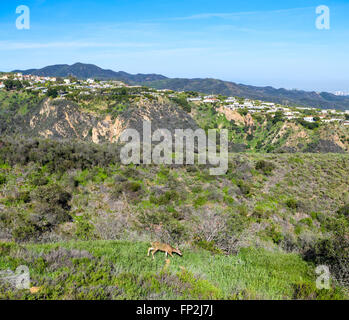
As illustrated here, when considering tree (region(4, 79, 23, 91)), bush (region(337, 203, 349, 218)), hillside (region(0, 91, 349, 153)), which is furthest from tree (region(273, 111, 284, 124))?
tree (region(4, 79, 23, 91))

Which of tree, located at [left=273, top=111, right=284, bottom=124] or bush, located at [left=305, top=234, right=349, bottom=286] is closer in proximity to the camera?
bush, located at [left=305, top=234, right=349, bottom=286]

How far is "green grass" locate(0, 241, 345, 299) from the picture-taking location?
3664 mm

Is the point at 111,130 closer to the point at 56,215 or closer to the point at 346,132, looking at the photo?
the point at 56,215

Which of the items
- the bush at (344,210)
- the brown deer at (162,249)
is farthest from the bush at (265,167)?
the brown deer at (162,249)

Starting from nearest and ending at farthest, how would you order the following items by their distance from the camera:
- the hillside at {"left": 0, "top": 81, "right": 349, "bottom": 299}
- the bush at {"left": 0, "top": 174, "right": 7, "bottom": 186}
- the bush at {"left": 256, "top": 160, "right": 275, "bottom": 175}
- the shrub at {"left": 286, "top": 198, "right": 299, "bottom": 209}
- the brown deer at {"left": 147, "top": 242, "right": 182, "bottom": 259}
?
1. the hillside at {"left": 0, "top": 81, "right": 349, "bottom": 299}
2. the brown deer at {"left": 147, "top": 242, "right": 182, "bottom": 259}
3. the bush at {"left": 0, "top": 174, "right": 7, "bottom": 186}
4. the shrub at {"left": 286, "top": 198, "right": 299, "bottom": 209}
5. the bush at {"left": 256, "top": 160, "right": 275, "bottom": 175}

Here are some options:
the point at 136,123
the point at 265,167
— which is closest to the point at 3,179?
the point at 265,167

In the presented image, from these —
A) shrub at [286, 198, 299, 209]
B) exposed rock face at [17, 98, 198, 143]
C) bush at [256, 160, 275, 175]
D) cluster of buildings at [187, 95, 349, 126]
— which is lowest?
shrub at [286, 198, 299, 209]

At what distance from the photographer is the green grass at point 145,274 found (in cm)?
366

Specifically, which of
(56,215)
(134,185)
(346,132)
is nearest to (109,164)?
(134,185)

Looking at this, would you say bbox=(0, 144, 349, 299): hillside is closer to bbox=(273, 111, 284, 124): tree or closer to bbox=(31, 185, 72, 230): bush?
bbox=(31, 185, 72, 230): bush

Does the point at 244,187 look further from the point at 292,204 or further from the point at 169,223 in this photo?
the point at 169,223

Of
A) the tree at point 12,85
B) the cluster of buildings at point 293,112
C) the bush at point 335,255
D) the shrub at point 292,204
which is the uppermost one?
the tree at point 12,85

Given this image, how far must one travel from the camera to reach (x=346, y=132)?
5244cm

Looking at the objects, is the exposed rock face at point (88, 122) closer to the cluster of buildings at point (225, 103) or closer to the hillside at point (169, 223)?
the cluster of buildings at point (225, 103)
